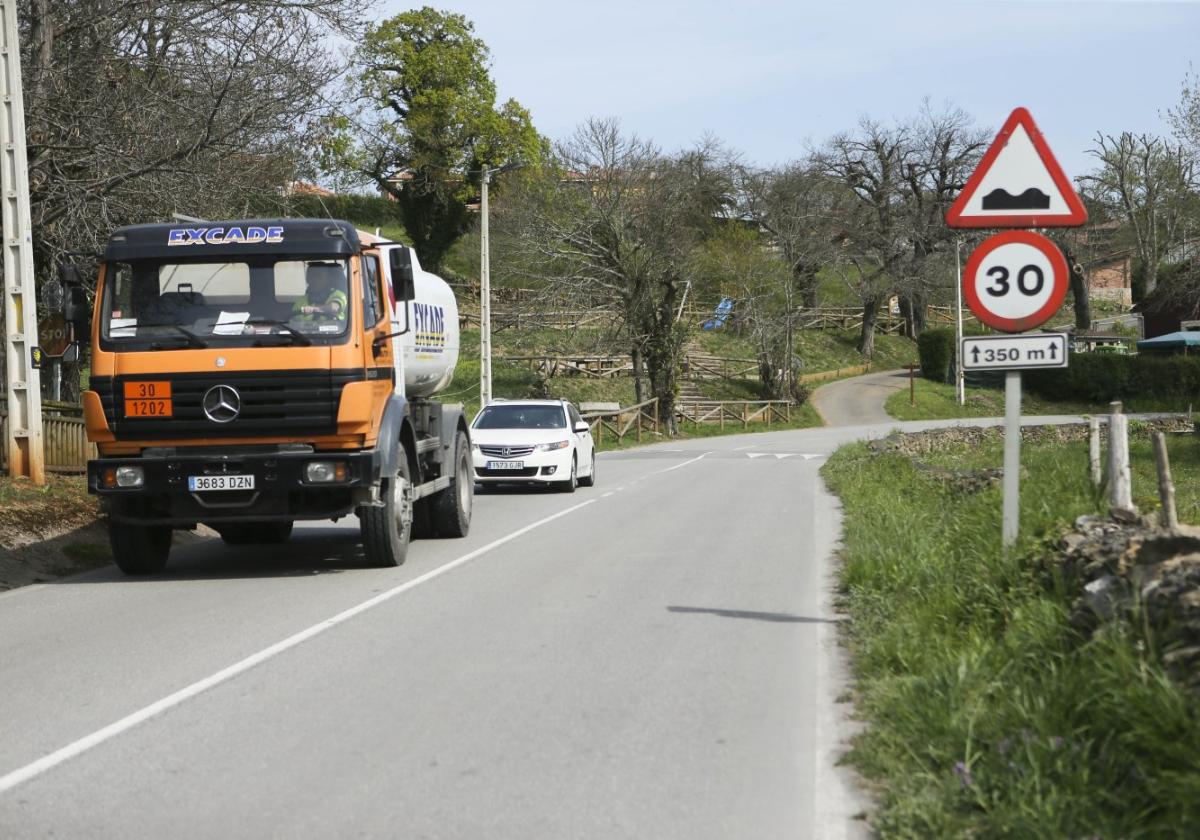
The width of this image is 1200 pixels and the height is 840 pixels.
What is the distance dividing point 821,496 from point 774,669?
47.4 feet

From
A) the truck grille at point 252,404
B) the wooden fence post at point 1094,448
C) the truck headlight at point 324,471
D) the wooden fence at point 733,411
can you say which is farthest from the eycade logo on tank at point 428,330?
the wooden fence at point 733,411

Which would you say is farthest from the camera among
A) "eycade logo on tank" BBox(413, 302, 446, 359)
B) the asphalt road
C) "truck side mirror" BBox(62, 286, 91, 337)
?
"eycade logo on tank" BBox(413, 302, 446, 359)

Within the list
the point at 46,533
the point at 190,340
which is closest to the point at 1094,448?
the point at 190,340

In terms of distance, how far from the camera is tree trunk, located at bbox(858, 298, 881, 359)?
7581 centimetres

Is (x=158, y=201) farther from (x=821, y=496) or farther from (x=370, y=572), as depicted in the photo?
(x=821, y=496)

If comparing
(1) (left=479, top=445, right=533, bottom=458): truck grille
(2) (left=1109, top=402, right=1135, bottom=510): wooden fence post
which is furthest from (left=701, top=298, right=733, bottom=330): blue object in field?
(2) (left=1109, top=402, right=1135, bottom=510): wooden fence post

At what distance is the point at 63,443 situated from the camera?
18828 millimetres

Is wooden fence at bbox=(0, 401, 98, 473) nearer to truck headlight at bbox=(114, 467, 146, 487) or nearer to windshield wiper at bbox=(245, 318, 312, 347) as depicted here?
truck headlight at bbox=(114, 467, 146, 487)

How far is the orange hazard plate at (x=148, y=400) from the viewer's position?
39.2 ft

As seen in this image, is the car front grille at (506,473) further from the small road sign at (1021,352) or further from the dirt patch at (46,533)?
the small road sign at (1021,352)

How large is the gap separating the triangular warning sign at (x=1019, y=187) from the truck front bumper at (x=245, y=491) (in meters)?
5.79

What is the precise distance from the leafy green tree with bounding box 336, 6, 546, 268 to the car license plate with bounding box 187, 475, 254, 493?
58.2 m

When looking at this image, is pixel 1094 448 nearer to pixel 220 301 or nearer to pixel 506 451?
pixel 220 301

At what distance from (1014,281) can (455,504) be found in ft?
28.6
